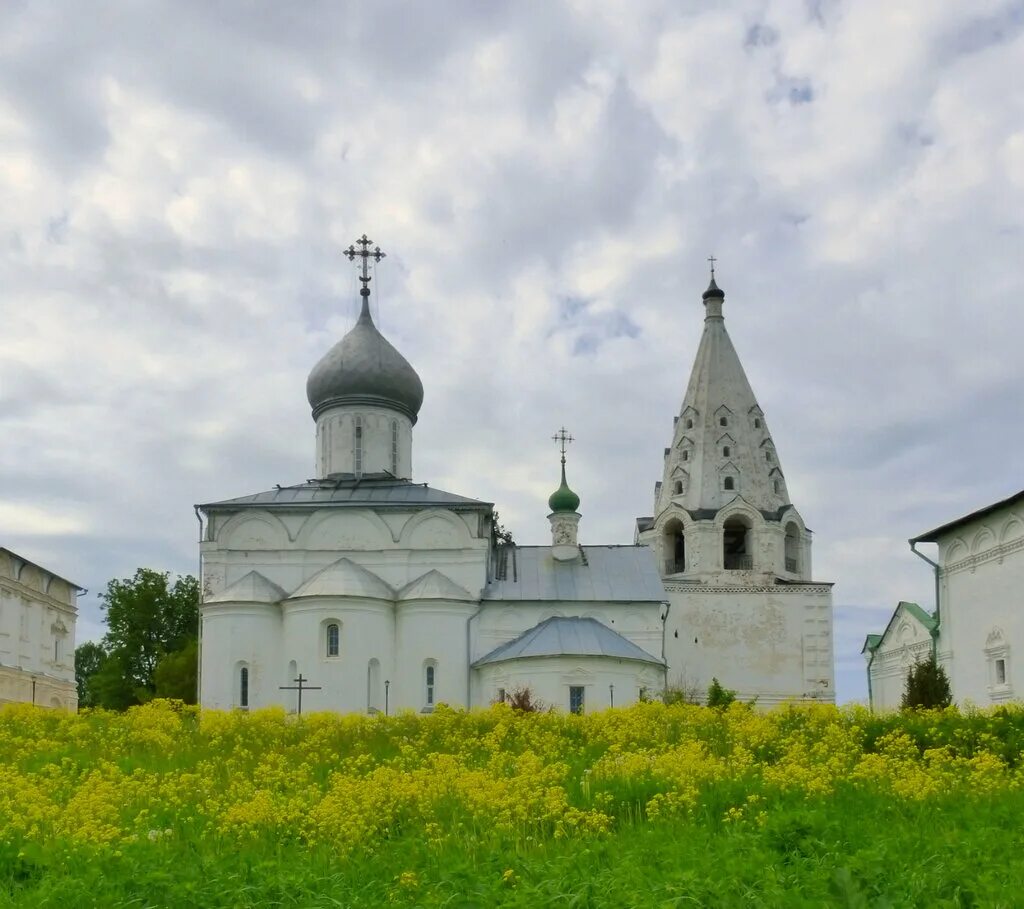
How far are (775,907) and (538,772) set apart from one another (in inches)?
152

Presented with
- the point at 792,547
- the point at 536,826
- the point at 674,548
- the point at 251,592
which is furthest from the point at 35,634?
the point at 536,826

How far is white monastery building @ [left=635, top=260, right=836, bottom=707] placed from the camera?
31.2 metres

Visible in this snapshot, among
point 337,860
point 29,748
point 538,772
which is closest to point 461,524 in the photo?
point 29,748

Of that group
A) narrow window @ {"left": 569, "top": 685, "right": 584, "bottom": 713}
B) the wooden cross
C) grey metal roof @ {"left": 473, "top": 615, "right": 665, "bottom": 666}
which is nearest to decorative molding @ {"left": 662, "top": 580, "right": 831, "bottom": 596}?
grey metal roof @ {"left": 473, "top": 615, "right": 665, "bottom": 666}

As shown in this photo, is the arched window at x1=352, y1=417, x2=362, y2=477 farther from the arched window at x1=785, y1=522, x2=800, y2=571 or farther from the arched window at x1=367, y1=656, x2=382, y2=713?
the arched window at x1=785, y1=522, x2=800, y2=571

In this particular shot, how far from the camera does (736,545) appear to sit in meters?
33.3

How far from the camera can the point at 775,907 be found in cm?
537

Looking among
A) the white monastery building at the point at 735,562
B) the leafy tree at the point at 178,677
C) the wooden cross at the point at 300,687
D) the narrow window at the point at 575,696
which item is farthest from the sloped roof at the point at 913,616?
the leafy tree at the point at 178,677

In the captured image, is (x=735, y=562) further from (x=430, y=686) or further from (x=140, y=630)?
(x=140, y=630)

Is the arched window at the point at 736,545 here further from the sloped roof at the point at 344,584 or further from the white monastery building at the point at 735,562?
the sloped roof at the point at 344,584

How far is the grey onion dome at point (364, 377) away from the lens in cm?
3222

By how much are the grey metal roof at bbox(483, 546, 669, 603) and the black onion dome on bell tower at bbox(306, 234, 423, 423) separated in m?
5.04

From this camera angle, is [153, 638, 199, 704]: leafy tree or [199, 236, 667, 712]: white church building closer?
[199, 236, 667, 712]: white church building

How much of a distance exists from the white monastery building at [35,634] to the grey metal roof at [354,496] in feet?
21.9
